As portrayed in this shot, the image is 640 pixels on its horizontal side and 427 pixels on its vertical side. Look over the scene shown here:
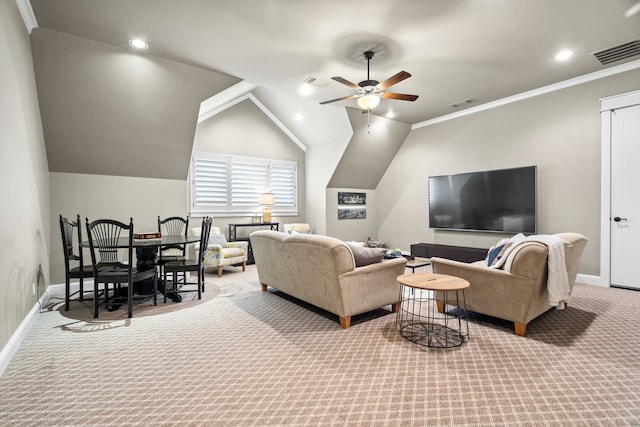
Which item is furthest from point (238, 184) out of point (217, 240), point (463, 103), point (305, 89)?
point (463, 103)

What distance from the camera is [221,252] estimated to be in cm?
559

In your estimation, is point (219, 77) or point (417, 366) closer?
point (417, 366)

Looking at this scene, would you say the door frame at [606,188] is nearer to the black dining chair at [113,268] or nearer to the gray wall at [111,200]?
the black dining chair at [113,268]

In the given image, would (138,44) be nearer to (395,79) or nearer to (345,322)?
(395,79)

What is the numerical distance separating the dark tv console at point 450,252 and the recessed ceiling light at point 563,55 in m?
3.18

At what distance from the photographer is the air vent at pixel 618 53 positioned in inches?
154

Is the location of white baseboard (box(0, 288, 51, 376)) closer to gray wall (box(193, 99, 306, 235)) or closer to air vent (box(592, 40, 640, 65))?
gray wall (box(193, 99, 306, 235))

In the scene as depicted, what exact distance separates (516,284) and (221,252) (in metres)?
4.49

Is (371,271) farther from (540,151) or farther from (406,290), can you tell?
(540,151)

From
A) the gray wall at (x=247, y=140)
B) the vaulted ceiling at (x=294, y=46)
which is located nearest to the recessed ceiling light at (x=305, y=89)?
the vaulted ceiling at (x=294, y=46)

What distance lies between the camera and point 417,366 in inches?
92.7

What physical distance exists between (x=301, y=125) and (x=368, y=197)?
8.34ft

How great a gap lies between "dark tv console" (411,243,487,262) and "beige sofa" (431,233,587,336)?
2436mm

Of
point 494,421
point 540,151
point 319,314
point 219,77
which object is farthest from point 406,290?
point 219,77
